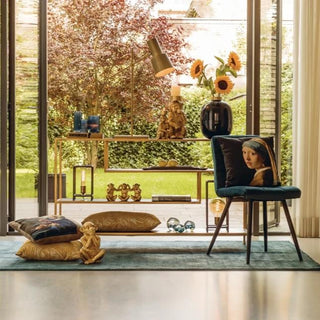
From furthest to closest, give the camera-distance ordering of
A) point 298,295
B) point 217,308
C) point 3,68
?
1. point 3,68
2. point 298,295
3. point 217,308

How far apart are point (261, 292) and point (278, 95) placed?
2332mm

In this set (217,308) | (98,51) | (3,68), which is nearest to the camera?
(217,308)

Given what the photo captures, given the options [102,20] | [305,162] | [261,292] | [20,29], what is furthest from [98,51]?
[261,292]

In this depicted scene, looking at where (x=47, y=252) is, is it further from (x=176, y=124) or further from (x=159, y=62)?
(x=159, y=62)

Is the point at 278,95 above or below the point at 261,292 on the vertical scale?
above

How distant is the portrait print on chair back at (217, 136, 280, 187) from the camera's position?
14.2 ft

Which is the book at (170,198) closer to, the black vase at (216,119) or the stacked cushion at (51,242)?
the black vase at (216,119)

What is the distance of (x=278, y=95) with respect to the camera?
17.6 ft

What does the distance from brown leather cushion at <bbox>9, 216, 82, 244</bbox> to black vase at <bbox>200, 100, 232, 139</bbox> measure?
118cm

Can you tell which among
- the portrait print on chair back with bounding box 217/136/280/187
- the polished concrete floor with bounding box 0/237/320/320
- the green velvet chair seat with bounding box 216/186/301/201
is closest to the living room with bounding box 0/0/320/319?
the polished concrete floor with bounding box 0/237/320/320

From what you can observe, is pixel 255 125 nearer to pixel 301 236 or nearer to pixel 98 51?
pixel 301 236

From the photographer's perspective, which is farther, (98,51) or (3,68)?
(98,51)

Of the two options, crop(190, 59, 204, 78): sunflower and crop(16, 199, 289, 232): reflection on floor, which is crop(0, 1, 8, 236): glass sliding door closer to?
crop(190, 59, 204, 78): sunflower

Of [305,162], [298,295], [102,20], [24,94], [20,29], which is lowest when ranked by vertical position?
[298,295]
